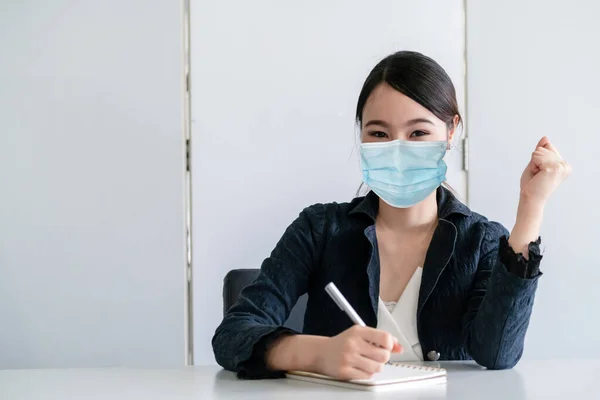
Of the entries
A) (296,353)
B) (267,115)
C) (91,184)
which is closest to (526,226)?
(296,353)

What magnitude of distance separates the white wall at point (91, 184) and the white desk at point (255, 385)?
1.07 metres

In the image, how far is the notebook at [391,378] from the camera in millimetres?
1210

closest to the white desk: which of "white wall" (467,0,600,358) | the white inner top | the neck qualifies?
the white inner top

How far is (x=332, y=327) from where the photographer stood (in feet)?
5.92

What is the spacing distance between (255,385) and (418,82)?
829 mm

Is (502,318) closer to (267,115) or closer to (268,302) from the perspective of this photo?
(268,302)

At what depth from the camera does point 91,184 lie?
256cm

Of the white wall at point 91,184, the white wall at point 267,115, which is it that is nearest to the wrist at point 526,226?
the white wall at point 267,115

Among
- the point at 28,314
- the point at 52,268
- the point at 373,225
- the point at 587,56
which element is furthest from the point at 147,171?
the point at 587,56

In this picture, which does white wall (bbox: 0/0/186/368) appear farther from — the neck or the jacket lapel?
the jacket lapel

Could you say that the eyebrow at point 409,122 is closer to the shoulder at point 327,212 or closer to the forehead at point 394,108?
the forehead at point 394,108

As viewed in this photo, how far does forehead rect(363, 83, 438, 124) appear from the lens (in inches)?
68.8

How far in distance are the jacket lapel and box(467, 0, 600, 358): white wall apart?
1.01 metres

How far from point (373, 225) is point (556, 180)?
0.46 metres
